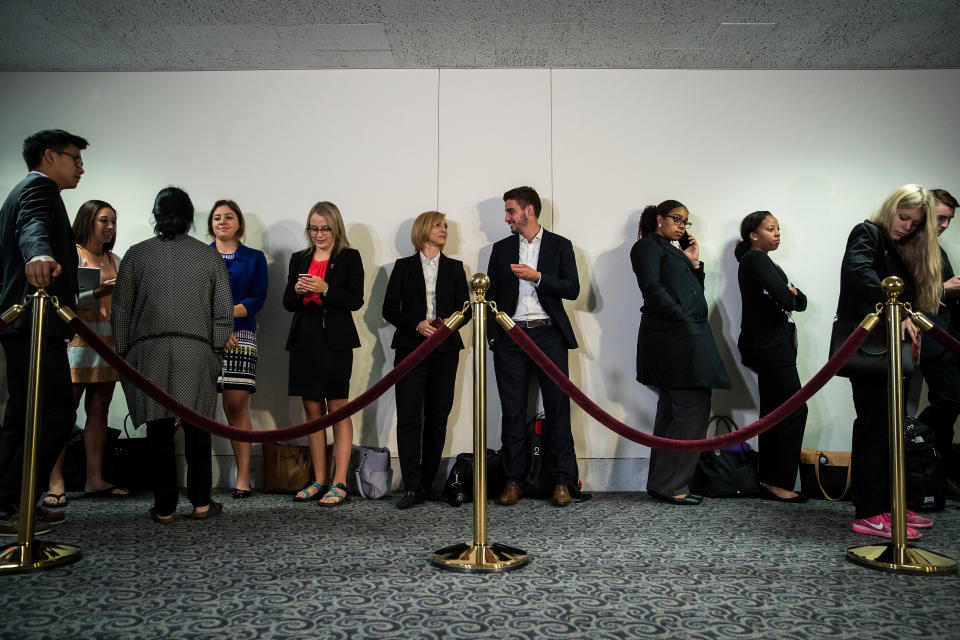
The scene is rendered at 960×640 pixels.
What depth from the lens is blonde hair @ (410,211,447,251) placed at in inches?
182

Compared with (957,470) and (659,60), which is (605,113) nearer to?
(659,60)

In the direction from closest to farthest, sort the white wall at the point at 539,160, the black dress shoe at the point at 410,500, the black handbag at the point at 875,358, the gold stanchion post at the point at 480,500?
the gold stanchion post at the point at 480,500
the black handbag at the point at 875,358
the black dress shoe at the point at 410,500
the white wall at the point at 539,160

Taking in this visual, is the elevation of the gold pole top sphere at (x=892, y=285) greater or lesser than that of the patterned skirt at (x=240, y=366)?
greater

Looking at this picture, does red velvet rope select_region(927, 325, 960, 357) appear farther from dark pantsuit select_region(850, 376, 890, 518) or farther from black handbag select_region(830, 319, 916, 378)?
dark pantsuit select_region(850, 376, 890, 518)

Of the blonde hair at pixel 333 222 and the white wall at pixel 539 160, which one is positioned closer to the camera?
the blonde hair at pixel 333 222

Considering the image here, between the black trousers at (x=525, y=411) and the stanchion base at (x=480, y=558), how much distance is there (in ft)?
5.07

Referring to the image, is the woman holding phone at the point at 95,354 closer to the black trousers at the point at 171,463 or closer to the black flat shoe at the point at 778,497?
the black trousers at the point at 171,463

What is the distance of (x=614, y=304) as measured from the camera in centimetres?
506

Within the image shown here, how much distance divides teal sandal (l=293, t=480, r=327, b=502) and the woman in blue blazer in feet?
1.26

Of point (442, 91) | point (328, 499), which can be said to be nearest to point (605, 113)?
point (442, 91)

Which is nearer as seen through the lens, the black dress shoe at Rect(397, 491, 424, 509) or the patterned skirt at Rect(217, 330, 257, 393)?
the black dress shoe at Rect(397, 491, 424, 509)

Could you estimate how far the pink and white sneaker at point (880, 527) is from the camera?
10.5ft

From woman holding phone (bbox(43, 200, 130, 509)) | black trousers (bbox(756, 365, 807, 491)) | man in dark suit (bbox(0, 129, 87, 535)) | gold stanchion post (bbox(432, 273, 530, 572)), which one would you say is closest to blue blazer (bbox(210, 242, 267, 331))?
woman holding phone (bbox(43, 200, 130, 509))

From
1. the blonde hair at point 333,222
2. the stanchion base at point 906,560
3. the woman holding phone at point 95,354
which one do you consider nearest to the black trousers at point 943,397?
the stanchion base at point 906,560
